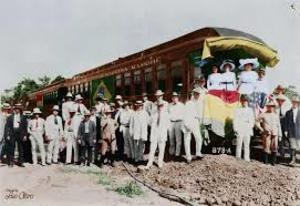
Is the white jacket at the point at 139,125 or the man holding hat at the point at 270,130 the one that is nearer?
the man holding hat at the point at 270,130

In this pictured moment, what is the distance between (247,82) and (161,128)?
142cm

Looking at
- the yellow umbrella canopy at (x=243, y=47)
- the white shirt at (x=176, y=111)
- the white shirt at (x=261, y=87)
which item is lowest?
the white shirt at (x=176, y=111)

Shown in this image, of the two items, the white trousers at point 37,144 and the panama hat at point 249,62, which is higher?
the panama hat at point 249,62

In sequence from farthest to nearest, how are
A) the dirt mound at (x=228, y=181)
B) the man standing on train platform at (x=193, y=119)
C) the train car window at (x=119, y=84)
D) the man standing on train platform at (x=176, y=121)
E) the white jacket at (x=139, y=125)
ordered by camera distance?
the train car window at (x=119, y=84) → the white jacket at (x=139, y=125) → the man standing on train platform at (x=176, y=121) → the man standing on train platform at (x=193, y=119) → the dirt mound at (x=228, y=181)

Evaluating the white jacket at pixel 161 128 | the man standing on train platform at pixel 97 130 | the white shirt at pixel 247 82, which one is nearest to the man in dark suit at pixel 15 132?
the man standing on train platform at pixel 97 130

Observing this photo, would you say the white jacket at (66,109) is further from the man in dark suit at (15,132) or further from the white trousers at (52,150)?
the man in dark suit at (15,132)

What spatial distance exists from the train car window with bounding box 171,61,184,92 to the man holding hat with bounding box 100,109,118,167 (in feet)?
3.81

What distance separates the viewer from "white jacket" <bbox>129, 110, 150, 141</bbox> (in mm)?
8062

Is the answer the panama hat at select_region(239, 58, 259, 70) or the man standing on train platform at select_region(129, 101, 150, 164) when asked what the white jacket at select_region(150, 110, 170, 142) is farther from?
the panama hat at select_region(239, 58, 259, 70)

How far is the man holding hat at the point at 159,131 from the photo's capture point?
301 inches

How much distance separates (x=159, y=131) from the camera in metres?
7.75

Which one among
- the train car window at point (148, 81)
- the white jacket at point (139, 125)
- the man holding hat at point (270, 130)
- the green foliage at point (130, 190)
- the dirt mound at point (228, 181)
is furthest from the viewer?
the train car window at point (148, 81)

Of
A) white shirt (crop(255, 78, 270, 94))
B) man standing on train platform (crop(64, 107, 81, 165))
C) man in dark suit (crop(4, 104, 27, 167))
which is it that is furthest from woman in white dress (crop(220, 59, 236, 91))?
man in dark suit (crop(4, 104, 27, 167))

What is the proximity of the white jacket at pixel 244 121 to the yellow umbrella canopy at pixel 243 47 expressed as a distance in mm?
948
